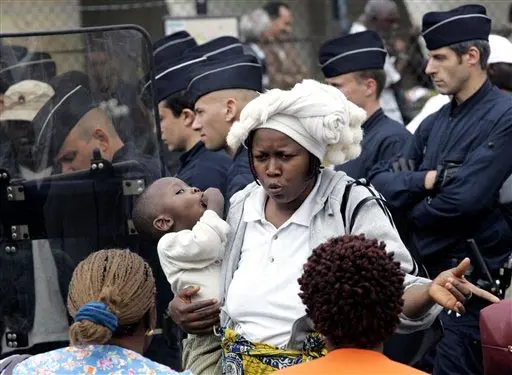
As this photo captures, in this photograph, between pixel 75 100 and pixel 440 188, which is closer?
pixel 75 100

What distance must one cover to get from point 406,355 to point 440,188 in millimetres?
993

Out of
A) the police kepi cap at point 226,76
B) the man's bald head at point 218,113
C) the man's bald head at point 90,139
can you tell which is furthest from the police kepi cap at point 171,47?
the man's bald head at point 90,139

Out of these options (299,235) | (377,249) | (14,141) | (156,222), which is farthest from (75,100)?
(377,249)

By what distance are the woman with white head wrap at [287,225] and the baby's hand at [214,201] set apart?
0.23m

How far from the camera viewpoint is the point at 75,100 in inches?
219

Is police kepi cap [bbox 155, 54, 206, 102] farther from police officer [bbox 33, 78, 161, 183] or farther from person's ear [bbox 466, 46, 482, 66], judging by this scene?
person's ear [bbox 466, 46, 482, 66]

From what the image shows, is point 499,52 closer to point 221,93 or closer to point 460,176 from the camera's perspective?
point 460,176

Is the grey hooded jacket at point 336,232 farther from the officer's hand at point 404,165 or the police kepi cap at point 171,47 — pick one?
the police kepi cap at point 171,47

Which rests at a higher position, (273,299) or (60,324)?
(273,299)

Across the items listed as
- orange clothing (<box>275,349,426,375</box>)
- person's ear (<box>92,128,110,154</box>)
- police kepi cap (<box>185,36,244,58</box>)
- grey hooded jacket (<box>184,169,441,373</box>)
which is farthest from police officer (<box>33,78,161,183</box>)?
orange clothing (<box>275,349,426,375</box>)

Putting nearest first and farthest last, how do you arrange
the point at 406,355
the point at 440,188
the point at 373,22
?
the point at 406,355
the point at 440,188
the point at 373,22

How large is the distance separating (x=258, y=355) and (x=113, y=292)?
2.58 ft

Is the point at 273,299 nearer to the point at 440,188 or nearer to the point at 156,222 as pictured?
the point at 156,222

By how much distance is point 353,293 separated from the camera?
3463 mm
